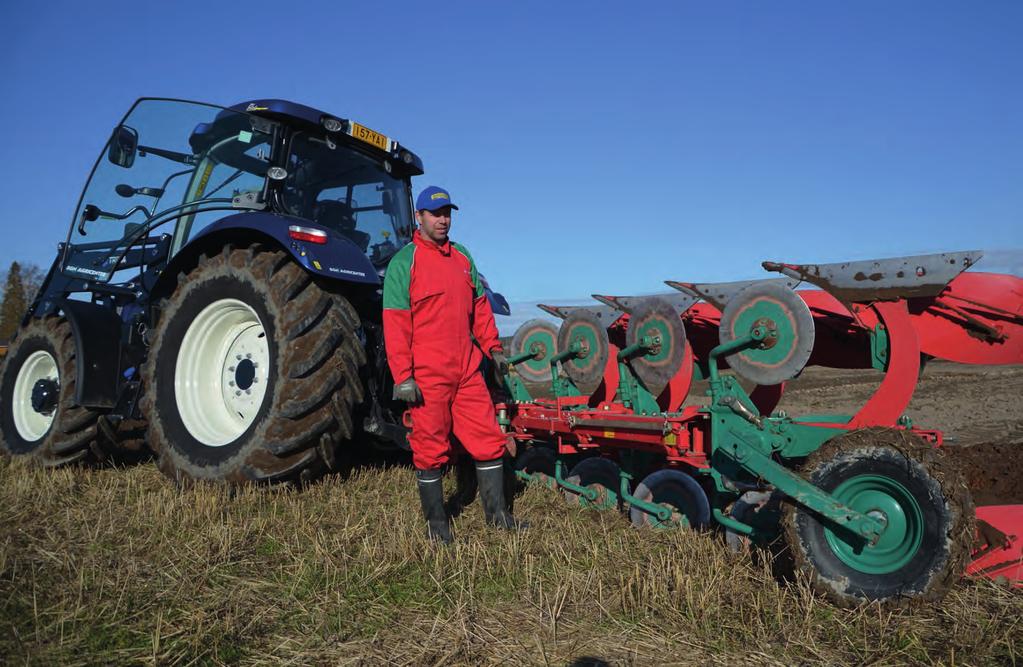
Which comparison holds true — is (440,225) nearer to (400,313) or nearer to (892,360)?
(400,313)

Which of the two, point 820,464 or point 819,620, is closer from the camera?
point 819,620

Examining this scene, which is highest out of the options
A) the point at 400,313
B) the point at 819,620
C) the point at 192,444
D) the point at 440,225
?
the point at 440,225

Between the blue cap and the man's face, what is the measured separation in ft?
0.09

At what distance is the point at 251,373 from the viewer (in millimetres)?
4105

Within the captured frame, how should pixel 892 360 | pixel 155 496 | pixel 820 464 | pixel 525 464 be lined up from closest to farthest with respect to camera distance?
pixel 820 464 → pixel 892 360 → pixel 155 496 → pixel 525 464

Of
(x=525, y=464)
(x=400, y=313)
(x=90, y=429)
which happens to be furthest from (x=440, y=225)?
(x=90, y=429)

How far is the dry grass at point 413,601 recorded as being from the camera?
195cm

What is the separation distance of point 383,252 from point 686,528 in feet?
9.74

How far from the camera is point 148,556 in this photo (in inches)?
110

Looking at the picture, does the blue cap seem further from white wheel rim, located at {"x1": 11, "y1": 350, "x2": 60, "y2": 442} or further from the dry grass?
white wheel rim, located at {"x1": 11, "y1": 350, "x2": 60, "y2": 442}

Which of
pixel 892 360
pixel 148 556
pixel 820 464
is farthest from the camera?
pixel 892 360

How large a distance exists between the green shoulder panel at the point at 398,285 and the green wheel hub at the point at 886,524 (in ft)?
6.78

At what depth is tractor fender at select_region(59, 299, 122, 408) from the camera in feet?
15.1

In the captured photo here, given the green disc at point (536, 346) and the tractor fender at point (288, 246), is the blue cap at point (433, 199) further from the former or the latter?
the green disc at point (536, 346)
